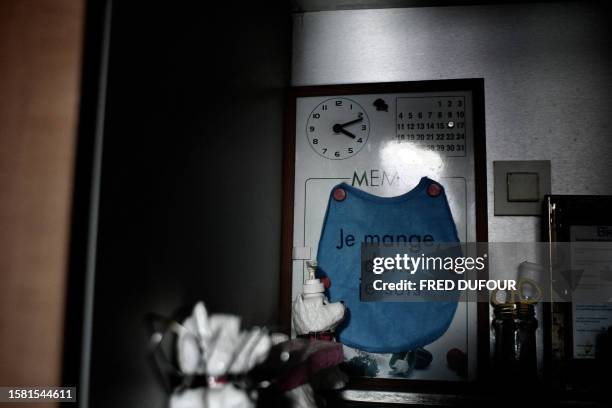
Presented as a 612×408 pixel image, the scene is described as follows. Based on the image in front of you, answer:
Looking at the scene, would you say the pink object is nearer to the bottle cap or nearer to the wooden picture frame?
the bottle cap

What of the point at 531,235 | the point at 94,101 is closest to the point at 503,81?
Answer: the point at 531,235

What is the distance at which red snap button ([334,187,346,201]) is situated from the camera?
172cm

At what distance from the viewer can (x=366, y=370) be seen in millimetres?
1602

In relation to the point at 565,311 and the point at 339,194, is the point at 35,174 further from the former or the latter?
the point at 565,311

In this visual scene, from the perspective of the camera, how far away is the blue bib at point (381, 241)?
1.61m

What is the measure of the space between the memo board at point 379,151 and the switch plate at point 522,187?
0.21 ft

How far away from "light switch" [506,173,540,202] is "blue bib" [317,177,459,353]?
22 cm

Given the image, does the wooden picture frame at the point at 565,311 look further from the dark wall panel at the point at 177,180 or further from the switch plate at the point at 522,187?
the dark wall panel at the point at 177,180

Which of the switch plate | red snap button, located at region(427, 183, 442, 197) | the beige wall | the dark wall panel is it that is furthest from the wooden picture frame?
the beige wall

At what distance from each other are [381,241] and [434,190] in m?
0.25

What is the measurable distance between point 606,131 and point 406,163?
0.67m

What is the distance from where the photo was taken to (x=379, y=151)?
68.1 inches

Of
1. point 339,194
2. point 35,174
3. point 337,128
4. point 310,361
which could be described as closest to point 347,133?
point 337,128

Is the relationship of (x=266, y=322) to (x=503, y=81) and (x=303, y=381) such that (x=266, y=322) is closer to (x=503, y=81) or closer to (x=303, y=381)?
(x=303, y=381)
